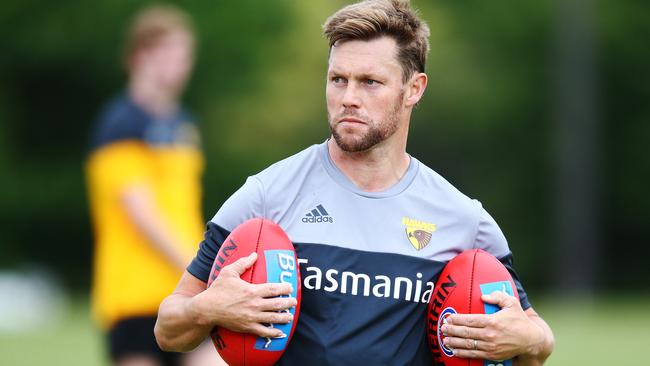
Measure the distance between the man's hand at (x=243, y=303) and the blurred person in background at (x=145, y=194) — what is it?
238 centimetres

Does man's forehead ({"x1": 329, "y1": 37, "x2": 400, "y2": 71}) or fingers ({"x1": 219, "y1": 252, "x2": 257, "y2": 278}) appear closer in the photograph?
fingers ({"x1": 219, "y1": 252, "x2": 257, "y2": 278})

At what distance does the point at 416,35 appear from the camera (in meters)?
4.38

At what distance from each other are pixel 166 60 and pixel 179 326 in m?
2.97

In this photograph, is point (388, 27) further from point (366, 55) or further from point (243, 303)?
point (243, 303)

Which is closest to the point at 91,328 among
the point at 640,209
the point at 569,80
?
the point at 569,80

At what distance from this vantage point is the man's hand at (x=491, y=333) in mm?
4070

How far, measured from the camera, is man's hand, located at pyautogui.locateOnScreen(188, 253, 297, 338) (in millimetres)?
3961

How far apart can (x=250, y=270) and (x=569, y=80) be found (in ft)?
90.1

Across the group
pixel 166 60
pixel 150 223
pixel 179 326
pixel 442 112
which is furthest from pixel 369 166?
pixel 442 112

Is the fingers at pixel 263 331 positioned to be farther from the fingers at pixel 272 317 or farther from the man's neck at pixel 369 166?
the man's neck at pixel 369 166

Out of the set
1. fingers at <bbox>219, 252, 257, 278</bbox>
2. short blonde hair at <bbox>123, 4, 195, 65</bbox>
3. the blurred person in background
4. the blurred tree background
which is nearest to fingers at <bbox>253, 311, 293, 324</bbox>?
fingers at <bbox>219, 252, 257, 278</bbox>

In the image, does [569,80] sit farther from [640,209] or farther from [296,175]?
[296,175]

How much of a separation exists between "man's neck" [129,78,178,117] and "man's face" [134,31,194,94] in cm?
4

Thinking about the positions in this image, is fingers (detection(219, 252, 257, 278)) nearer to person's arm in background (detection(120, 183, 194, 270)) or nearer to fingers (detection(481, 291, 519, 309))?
fingers (detection(481, 291, 519, 309))
